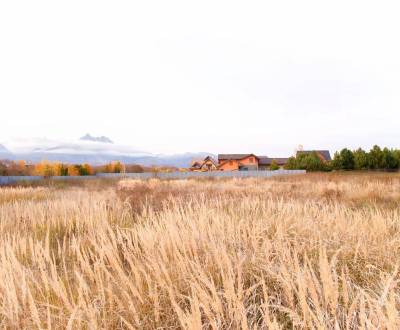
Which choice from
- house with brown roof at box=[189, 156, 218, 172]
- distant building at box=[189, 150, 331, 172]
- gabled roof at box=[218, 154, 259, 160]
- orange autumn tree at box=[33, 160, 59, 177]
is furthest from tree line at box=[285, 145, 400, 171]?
orange autumn tree at box=[33, 160, 59, 177]

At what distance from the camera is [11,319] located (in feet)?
6.13

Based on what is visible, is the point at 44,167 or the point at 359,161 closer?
the point at 359,161

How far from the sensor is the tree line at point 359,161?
53.9 metres

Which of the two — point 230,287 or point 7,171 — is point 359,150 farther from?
point 230,287

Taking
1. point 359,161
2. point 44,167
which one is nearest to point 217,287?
point 359,161

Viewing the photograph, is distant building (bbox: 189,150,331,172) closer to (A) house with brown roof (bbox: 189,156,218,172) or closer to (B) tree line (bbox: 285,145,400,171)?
(A) house with brown roof (bbox: 189,156,218,172)

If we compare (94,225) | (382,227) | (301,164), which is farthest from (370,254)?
(301,164)

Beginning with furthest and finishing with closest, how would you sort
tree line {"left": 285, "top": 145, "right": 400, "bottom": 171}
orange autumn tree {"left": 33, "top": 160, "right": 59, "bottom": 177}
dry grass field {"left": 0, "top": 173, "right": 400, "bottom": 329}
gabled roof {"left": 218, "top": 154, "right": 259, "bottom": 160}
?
Result: gabled roof {"left": 218, "top": 154, "right": 259, "bottom": 160}
orange autumn tree {"left": 33, "top": 160, "right": 59, "bottom": 177}
tree line {"left": 285, "top": 145, "right": 400, "bottom": 171}
dry grass field {"left": 0, "top": 173, "right": 400, "bottom": 329}

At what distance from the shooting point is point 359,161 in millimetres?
54062

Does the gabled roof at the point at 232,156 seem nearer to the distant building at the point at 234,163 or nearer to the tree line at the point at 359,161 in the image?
the distant building at the point at 234,163

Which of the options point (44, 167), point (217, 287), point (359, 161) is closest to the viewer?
point (217, 287)

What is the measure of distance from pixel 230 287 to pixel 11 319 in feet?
4.42

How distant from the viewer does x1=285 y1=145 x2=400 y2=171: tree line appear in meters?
53.9

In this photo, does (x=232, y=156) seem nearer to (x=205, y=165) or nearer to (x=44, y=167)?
(x=205, y=165)
